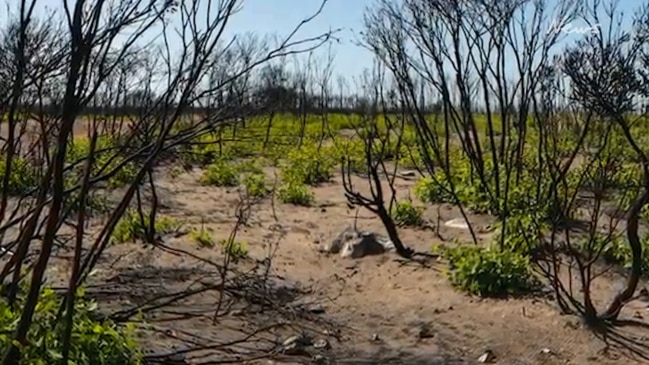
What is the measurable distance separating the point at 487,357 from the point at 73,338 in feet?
9.51

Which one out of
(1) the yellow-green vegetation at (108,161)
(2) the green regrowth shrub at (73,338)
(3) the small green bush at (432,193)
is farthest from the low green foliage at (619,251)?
(2) the green regrowth shrub at (73,338)

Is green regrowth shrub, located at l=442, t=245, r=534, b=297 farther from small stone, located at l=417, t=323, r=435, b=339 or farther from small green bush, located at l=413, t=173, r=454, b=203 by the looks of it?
small green bush, located at l=413, t=173, r=454, b=203

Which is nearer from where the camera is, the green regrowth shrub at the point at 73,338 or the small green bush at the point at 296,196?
the green regrowth shrub at the point at 73,338

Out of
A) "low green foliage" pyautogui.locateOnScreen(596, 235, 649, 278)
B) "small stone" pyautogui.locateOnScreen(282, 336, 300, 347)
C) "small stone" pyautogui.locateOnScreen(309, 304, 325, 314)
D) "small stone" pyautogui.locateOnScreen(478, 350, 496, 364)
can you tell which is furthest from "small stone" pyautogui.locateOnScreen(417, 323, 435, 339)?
"low green foliage" pyautogui.locateOnScreen(596, 235, 649, 278)

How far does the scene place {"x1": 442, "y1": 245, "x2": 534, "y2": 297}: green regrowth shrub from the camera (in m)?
6.39

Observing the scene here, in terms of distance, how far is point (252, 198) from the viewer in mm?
11656

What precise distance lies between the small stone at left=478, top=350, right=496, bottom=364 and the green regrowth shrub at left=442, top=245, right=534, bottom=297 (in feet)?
3.58

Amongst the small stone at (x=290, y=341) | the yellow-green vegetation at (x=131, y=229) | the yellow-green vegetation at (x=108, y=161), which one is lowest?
the small stone at (x=290, y=341)

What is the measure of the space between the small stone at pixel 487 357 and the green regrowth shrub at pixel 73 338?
2.39 m

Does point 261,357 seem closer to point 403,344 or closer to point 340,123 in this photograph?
point 403,344

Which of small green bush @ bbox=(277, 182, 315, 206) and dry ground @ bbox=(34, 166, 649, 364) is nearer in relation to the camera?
dry ground @ bbox=(34, 166, 649, 364)

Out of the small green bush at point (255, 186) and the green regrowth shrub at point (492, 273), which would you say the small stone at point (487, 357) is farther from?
the small green bush at point (255, 186)

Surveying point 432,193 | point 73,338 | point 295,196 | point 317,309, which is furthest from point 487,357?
point 295,196

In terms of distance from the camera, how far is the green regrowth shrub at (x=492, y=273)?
252 inches
